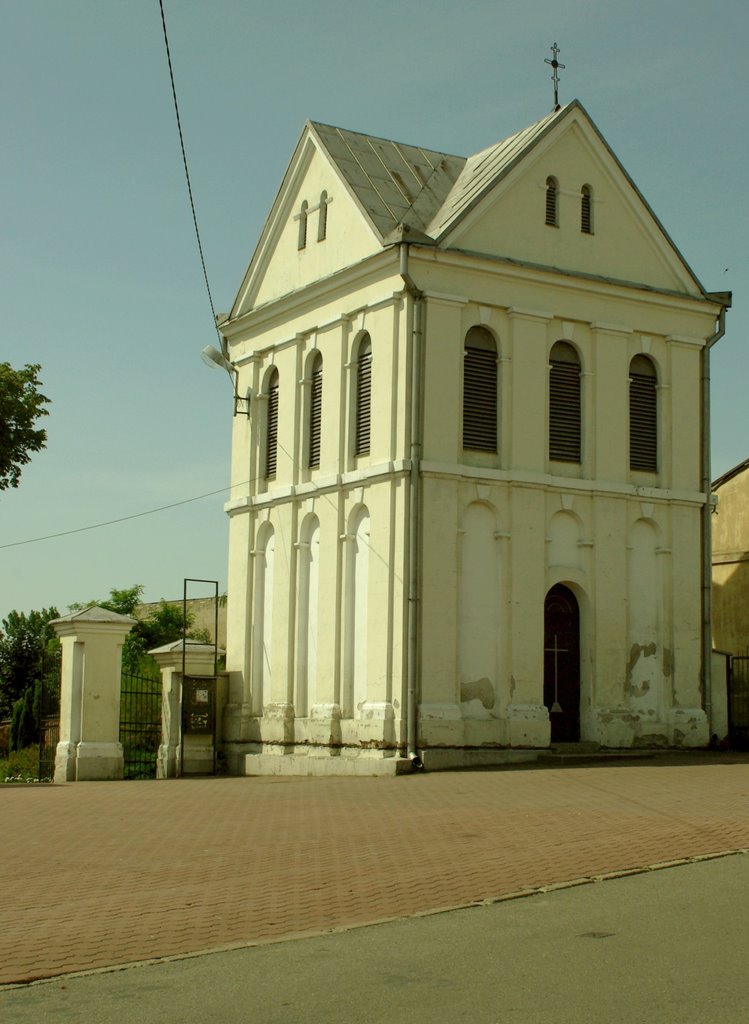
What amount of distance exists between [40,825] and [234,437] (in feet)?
50.8

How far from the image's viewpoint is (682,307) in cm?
2888

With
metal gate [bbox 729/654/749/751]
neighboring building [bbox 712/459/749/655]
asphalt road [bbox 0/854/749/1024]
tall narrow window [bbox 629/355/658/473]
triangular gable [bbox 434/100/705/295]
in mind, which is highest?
triangular gable [bbox 434/100/705/295]

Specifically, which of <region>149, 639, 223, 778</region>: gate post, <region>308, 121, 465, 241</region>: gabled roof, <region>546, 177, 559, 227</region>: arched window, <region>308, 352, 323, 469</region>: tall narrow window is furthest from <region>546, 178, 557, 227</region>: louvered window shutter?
<region>149, 639, 223, 778</region>: gate post

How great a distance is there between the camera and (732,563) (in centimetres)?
3409

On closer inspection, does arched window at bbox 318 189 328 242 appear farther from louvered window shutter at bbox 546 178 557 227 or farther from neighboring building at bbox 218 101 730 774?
louvered window shutter at bbox 546 178 557 227

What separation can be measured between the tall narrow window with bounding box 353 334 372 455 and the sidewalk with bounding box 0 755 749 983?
7.62 metres

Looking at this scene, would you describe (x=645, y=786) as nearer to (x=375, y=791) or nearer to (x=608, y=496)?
(x=375, y=791)

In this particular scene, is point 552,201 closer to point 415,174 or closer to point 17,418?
point 415,174

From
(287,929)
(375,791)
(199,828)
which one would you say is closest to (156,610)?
(375,791)

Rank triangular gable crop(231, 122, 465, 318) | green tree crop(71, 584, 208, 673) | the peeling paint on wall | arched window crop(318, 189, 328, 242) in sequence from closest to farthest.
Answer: the peeling paint on wall, triangular gable crop(231, 122, 465, 318), arched window crop(318, 189, 328, 242), green tree crop(71, 584, 208, 673)

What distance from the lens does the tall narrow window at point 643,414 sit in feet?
92.5

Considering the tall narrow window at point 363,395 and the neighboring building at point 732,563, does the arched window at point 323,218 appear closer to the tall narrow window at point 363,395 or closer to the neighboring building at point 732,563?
the tall narrow window at point 363,395

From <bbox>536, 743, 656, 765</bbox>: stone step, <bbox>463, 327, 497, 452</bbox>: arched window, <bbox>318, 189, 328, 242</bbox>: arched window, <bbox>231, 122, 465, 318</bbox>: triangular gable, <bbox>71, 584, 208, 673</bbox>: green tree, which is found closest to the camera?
<bbox>536, 743, 656, 765</bbox>: stone step

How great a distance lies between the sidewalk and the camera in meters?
10.3
